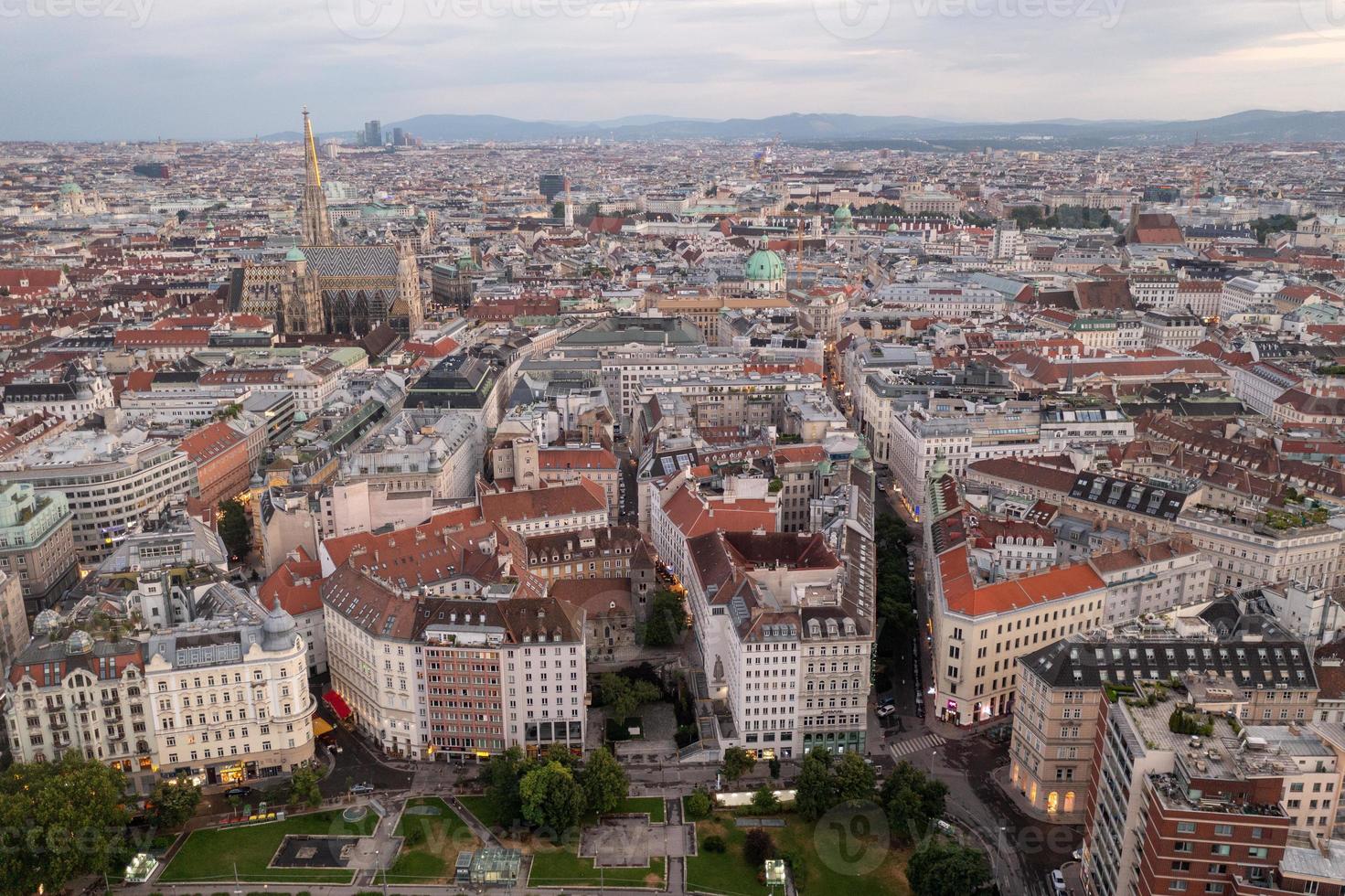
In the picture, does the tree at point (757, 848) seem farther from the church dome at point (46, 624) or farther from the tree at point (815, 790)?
the church dome at point (46, 624)

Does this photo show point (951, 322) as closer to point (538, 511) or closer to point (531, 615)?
point (538, 511)

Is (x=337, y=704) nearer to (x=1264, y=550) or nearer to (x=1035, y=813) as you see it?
(x=1035, y=813)

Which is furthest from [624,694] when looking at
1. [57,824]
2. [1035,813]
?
[57,824]

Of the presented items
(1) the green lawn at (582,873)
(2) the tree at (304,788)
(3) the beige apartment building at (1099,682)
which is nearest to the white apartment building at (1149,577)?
(3) the beige apartment building at (1099,682)

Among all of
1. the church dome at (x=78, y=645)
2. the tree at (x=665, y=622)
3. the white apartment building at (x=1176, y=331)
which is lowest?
the tree at (x=665, y=622)

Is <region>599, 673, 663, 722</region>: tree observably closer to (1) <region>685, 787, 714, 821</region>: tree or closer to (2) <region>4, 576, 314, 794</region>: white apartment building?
(1) <region>685, 787, 714, 821</region>: tree

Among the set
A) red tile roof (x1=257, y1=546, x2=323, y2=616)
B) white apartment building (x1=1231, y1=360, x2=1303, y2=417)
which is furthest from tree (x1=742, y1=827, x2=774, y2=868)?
white apartment building (x1=1231, y1=360, x2=1303, y2=417)
